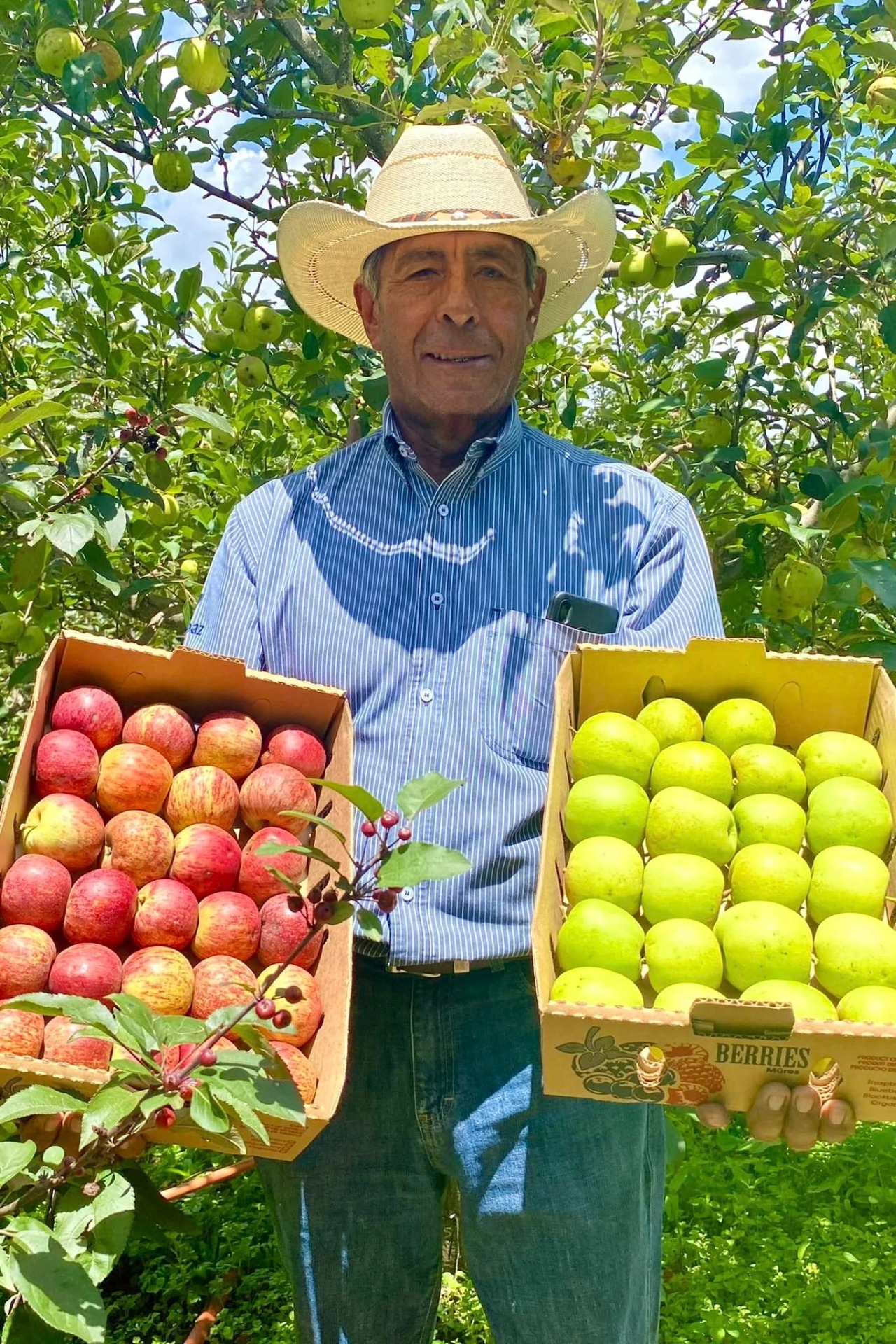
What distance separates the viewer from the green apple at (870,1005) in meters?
1.36

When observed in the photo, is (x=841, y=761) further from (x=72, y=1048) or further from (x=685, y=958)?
(x=72, y=1048)

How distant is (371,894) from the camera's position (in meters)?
1.32

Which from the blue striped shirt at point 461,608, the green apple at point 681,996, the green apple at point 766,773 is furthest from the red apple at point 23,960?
the green apple at point 766,773

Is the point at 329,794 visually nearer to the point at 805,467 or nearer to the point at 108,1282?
the point at 805,467

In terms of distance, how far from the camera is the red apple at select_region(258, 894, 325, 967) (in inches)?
62.8

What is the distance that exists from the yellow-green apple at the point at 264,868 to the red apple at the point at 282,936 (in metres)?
0.03

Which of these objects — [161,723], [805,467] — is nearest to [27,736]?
[161,723]

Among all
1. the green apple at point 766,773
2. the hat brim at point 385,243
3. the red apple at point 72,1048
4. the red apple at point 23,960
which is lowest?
the red apple at point 72,1048

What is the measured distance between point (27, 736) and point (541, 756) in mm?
766

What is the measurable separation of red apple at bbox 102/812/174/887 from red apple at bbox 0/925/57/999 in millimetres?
157

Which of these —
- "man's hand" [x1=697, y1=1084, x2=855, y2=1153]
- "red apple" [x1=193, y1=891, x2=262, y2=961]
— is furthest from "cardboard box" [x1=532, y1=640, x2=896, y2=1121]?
"red apple" [x1=193, y1=891, x2=262, y2=961]

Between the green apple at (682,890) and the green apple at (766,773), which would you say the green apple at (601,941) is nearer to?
the green apple at (682,890)

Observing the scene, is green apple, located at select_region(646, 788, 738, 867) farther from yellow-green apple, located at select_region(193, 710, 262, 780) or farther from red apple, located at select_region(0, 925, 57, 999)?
red apple, located at select_region(0, 925, 57, 999)

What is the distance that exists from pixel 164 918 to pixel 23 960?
18 cm
